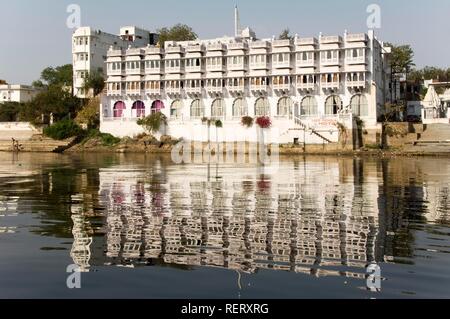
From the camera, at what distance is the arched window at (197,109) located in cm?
8781

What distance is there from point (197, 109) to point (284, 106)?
13990 millimetres

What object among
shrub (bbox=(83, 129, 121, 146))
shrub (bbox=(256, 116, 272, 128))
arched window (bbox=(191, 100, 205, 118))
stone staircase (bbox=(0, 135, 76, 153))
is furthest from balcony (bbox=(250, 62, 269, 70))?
stone staircase (bbox=(0, 135, 76, 153))

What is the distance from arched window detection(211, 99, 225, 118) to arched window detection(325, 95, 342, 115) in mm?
15740

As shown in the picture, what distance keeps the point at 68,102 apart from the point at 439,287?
9109cm

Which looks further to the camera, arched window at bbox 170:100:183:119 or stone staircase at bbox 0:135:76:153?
arched window at bbox 170:100:183:119

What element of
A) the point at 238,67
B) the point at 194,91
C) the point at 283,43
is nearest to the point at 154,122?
the point at 194,91

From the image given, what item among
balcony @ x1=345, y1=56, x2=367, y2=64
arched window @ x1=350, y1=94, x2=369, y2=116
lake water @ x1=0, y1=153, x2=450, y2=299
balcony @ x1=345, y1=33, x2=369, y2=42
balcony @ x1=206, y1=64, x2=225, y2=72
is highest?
balcony @ x1=345, y1=33, x2=369, y2=42

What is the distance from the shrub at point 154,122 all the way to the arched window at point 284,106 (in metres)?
17.2

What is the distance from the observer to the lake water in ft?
34.6

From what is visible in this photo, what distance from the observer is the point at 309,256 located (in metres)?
12.8

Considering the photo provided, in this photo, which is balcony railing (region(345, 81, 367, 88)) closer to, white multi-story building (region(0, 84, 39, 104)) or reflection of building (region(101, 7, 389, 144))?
reflection of building (region(101, 7, 389, 144))

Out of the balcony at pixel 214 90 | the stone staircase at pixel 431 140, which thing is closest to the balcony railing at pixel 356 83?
the stone staircase at pixel 431 140

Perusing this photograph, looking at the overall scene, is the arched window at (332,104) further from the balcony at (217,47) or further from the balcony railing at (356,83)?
the balcony at (217,47)
